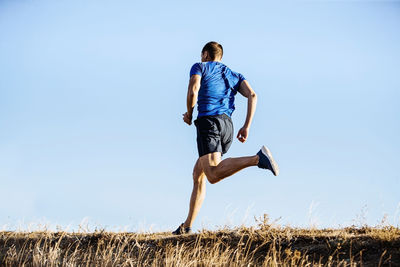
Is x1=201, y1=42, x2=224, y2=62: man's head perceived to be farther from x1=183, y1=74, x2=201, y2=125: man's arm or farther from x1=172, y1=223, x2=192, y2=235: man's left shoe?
x1=172, y1=223, x2=192, y2=235: man's left shoe

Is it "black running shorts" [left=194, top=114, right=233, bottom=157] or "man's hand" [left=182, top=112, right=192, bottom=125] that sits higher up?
"man's hand" [left=182, top=112, right=192, bottom=125]

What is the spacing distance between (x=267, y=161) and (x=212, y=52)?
78.3 inches

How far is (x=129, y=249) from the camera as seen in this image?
6.07 meters

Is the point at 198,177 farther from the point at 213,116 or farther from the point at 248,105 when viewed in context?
the point at 248,105

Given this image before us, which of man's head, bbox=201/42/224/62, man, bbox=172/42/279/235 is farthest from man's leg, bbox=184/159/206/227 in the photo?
man's head, bbox=201/42/224/62

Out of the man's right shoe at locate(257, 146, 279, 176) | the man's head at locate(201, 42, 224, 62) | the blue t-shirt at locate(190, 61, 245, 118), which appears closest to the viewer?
the man's right shoe at locate(257, 146, 279, 176)

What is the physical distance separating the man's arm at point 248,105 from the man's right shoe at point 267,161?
573mm

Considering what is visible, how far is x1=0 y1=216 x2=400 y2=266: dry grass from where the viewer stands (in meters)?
5.18

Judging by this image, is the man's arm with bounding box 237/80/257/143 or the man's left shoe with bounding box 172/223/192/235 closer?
the man's arm with bounding box 237/80/257/143

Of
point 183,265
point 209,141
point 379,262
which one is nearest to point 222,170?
point 209,141

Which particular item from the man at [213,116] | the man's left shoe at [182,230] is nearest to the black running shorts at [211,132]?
the man at [213,116]

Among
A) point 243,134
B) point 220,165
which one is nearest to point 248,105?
point 243,134

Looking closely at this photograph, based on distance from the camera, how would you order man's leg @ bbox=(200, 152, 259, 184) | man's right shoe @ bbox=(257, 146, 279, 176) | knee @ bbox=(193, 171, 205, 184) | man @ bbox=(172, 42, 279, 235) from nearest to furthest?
man's right shoe @ bbox=(257, 146, 279, 176) → man's leg @ bbox=(200, 152, 259, 184) → man @ bbox=(172, 42, 279, 235) → knee @ bbox=(193, 171, 205, 184)

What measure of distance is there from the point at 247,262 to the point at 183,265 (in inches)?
31.3
